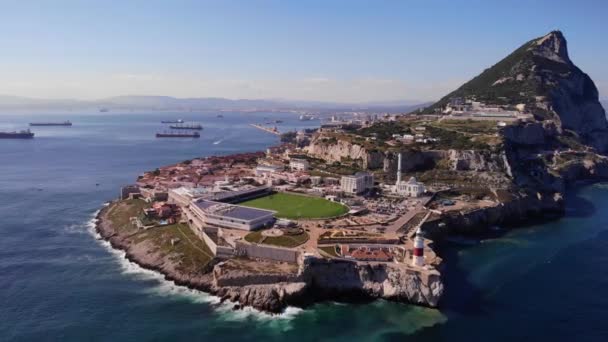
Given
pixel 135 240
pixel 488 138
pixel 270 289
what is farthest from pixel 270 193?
pixel 488 138

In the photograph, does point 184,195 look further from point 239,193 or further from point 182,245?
point 182,245

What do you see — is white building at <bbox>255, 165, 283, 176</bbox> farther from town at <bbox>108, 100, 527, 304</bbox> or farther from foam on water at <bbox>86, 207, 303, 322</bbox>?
foam on water at <bbox>86, 207, 303, 322</bbox>

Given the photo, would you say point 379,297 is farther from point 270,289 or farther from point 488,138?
point 488,138

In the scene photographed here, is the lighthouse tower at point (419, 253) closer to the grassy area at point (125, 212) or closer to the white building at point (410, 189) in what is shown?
the white building at point (410, 189)

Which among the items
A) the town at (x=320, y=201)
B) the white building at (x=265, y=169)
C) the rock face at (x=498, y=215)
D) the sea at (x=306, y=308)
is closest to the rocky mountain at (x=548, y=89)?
the town at (x=320, y=201)

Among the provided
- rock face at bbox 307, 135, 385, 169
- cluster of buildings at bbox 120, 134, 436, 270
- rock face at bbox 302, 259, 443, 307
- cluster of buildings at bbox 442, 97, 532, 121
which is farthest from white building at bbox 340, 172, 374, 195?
cluster of buildings at bbox 442, 97, 532, 121

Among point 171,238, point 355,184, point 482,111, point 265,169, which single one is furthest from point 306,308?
point 482,111
